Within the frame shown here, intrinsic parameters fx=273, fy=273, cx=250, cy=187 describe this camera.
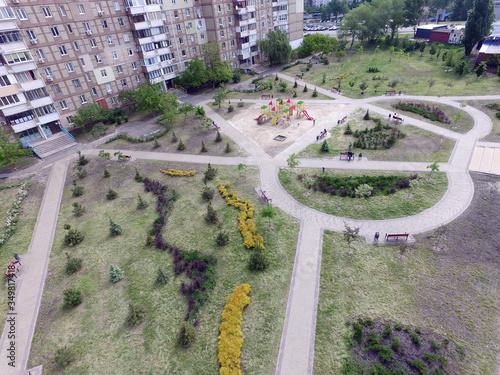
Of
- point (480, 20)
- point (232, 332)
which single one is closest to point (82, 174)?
point (232, 332)

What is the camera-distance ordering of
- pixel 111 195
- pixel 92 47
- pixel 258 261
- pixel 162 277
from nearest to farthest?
pixel 162 277
pixel 258 261
pixel 111 195
pixel 92 47

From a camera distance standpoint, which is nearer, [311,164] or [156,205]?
[156,205]

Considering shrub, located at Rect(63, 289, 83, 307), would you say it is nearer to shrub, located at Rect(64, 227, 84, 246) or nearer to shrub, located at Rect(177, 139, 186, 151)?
shrub, located at Rect(64, 227, 84, 246)

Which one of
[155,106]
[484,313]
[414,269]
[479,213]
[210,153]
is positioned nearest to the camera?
[484,313]

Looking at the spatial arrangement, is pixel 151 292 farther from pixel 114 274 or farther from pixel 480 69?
pixel 480 69

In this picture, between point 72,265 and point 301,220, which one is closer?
point 72,265

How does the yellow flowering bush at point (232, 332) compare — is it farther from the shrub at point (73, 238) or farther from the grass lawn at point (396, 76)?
the grass lawn at point (396, 76)

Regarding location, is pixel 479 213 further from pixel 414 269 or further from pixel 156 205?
pixel 156 205

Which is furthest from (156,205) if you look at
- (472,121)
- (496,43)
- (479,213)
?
(496,43)
